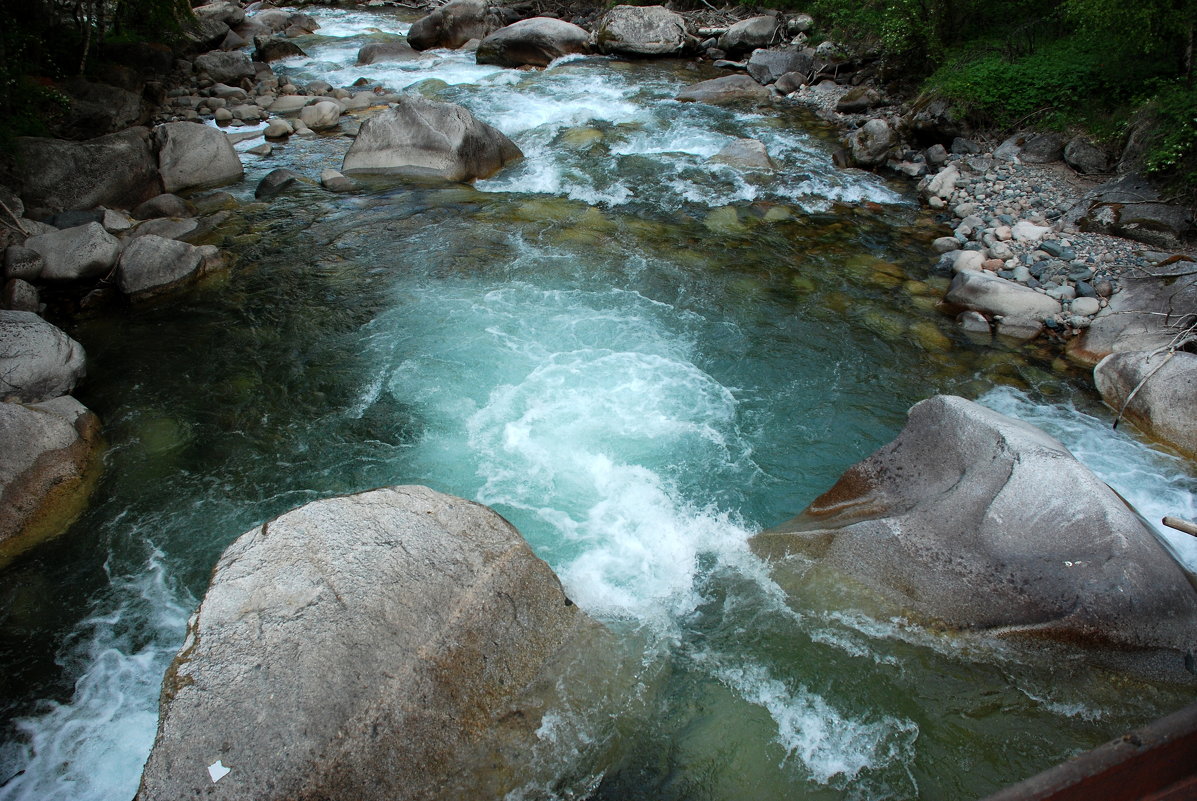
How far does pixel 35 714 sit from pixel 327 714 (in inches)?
102

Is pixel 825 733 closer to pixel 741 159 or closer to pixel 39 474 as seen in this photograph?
pixel 39 474

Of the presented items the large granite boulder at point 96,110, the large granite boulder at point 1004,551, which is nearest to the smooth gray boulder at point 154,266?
the large granite boulder at point 96,110

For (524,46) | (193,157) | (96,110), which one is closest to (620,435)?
(193,157)

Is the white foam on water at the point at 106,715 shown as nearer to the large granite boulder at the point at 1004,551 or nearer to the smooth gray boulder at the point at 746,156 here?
the large granite boulder at the point at 1004,551

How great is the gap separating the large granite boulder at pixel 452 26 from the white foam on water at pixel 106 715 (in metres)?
18.8

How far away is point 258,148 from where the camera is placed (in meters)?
12.9

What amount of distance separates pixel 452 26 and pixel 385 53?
228 centimetres

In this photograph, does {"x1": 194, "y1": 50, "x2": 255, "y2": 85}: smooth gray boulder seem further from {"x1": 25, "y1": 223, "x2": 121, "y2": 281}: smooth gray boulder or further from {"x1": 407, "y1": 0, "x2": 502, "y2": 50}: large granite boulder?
{"x1": 25, "y1": 223, "x2": 121, "y2": 281}: smooth gray boulder

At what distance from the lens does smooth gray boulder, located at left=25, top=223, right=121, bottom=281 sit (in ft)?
27.5

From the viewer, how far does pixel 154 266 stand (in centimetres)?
854

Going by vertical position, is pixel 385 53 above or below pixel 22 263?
above

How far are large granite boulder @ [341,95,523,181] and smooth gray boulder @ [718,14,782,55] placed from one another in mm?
9646

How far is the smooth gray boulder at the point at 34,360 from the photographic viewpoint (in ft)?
21.5

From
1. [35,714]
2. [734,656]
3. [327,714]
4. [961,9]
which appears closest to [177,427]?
[35,714]
